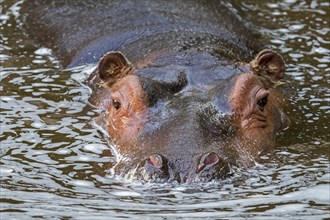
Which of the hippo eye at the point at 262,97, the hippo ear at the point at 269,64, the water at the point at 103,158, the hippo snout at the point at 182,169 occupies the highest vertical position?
the hippo ear at the point at 269,64

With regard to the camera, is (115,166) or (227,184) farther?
(115,166)

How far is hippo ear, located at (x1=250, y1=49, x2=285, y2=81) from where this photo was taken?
25.7ft

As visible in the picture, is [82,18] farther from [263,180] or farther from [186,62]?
[263,180]

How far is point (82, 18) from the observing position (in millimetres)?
9977

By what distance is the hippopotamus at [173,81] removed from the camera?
6438mm

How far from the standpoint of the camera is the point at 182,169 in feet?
19.9

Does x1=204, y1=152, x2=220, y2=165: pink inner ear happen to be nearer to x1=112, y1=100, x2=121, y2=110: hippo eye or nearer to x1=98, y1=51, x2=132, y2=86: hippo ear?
x1=112, y1=100, x2=121, y2=110: hippo eye

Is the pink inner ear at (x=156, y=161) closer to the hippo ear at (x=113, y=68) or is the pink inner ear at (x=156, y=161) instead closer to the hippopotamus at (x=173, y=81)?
the hippopotamus at (x=173, y=81)

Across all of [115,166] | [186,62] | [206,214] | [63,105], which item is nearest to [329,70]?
[186,62]

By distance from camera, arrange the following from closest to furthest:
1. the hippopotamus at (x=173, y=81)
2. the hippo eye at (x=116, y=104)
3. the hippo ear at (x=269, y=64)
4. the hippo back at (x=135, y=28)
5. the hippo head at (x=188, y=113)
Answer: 1. the hippo head at (x=188, y=113)
2. the hippopotamus at (x=173, y=81)
3. the hippo eye at (x=116, y=104)
4. the hippo ear at (x=269, y=64)
5. the hippo back at (x=135, y=28)

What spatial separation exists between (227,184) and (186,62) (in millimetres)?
1976

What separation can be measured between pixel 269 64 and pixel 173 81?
3.49 ft

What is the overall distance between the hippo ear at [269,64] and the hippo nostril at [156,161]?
78.1 inches

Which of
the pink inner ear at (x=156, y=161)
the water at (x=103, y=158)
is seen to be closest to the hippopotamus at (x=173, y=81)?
the pink inner ear at (x=156, y=161)
